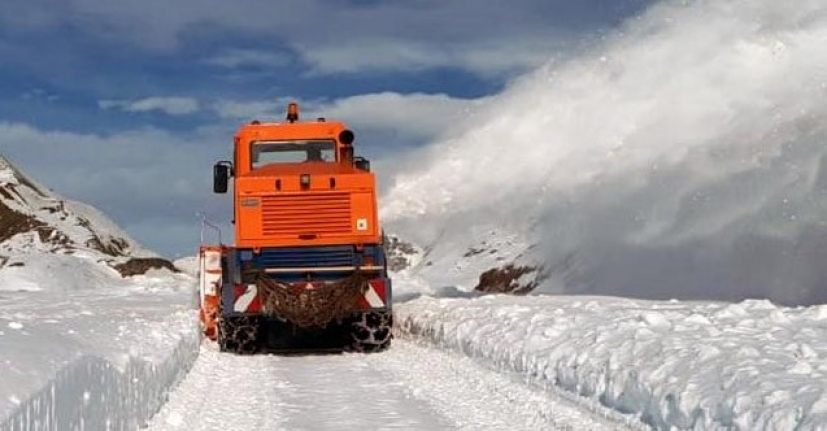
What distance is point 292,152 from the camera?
51.4 ft

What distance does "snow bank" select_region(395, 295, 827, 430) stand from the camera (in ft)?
21.1

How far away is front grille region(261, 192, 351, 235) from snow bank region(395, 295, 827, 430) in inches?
88.9

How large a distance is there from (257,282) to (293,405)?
4.96 metres

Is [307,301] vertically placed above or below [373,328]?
above

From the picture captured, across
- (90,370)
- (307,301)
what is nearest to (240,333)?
(307,301)

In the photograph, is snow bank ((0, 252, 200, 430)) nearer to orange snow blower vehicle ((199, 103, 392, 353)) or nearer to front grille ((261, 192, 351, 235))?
orange snow blower vehicle ((199, 103, 392, 353))

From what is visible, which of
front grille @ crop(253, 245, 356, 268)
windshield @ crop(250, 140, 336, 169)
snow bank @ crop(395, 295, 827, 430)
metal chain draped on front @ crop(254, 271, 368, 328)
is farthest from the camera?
windshield @ crop(250, 140, 336, 169)

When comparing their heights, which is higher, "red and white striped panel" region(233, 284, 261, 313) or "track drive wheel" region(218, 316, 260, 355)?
"red and white striped panel" region(233, 284, 261, 313)

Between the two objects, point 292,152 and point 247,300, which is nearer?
point 247,300

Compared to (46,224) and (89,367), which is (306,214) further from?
(46,224)

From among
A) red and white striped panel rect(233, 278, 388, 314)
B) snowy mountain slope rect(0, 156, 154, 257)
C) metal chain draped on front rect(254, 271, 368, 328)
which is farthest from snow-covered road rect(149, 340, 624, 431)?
snowy mountain slope rect(0, 156, 154, 257)

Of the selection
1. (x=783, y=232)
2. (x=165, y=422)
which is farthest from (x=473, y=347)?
(x=783, y=232)

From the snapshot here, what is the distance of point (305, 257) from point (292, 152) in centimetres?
213

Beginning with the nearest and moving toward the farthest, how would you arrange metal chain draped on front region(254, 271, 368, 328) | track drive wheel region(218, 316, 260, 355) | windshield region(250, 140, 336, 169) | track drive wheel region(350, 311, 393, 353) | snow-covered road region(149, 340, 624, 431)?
snow-covered road region(149, 340, 624, 431), metal chain draped on front region(254, 271, 368, 328), track drive wheel region(218, 316, 260, 355), track drive wheel region(350, 311, 393, 353), windshield region(250, 140, 336, 169)
